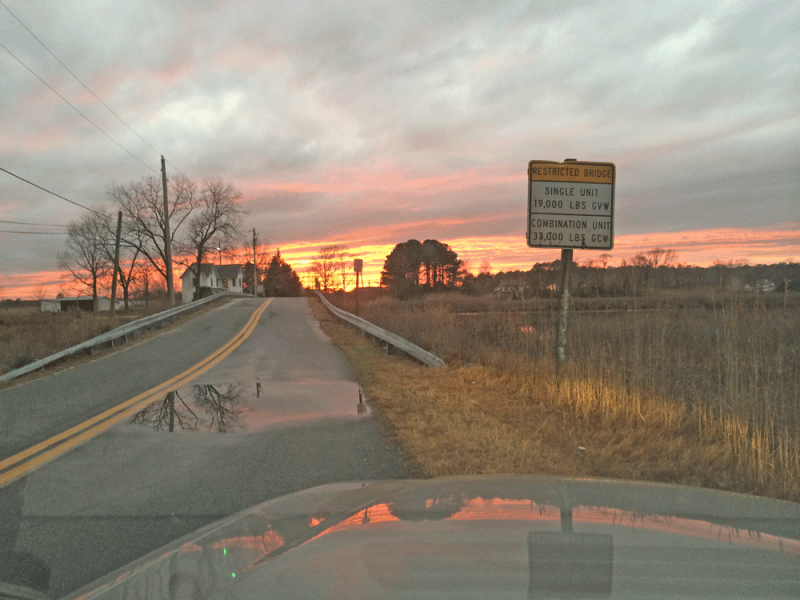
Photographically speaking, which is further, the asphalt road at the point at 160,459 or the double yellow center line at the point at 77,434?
the double yellow center line at the point at 77,434

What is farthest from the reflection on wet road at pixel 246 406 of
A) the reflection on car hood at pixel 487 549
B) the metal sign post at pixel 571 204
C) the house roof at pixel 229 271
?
the house roof at pixel 229 271

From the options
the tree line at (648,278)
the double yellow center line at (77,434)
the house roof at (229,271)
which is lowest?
the double yellow center line at (77,434)

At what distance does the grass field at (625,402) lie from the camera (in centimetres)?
548

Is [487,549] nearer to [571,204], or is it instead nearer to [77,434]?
[77,434]

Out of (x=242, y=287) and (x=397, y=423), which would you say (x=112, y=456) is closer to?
(x=397, y=423)

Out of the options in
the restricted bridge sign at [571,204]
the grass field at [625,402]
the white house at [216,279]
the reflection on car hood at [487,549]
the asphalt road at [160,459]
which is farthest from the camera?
the white house at [216,279]

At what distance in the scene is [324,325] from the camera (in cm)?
2373

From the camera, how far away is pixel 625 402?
7336mm

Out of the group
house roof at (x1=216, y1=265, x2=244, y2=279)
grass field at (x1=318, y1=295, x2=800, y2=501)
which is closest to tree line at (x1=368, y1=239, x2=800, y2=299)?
grass field at (x1=318, y1=295, x2=800, y2=501)

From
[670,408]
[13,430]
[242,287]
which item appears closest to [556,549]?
[670,408]

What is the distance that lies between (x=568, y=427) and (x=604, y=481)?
3.09 metres

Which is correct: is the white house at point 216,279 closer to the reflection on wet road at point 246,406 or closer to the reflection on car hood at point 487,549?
the reflection on wet road at point 246,406

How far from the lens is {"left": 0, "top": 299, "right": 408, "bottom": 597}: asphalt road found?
3979 mm

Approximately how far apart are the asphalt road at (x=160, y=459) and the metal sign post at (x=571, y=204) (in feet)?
12.8
